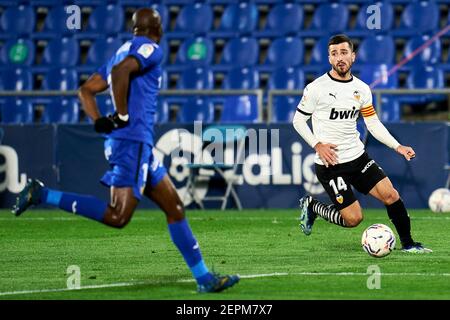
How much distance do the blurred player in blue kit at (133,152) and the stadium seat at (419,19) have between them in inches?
511

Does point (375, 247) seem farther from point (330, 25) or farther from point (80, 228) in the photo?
point (330, 25)

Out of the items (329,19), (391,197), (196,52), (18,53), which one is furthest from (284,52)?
(391,197)

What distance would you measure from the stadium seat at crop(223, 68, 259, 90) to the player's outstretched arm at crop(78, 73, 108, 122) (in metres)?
11.9

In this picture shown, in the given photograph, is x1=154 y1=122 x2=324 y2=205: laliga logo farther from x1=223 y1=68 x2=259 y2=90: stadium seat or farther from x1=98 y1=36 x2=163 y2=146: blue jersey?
x1=98 y1=36 x2=163 y2=146: blue jersey

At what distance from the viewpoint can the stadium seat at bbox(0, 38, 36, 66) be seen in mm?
20969

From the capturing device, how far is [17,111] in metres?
18.9

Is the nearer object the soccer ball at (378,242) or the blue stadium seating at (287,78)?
the soccer ball at (378,242)

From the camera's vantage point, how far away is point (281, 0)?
20766 millimetres

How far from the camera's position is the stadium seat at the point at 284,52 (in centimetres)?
2003

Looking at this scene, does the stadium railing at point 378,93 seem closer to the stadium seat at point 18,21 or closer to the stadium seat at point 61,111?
the stadium seat at point 61,111

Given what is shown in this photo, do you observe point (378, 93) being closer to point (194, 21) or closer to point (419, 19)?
point (419, 19)

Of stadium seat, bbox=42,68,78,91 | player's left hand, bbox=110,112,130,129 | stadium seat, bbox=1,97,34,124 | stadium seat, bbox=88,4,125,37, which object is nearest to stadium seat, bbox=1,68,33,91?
stadium seat, bbox=42,68,78,91

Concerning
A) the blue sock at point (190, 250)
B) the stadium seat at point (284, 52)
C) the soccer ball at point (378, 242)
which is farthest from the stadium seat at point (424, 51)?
the blue sock at point (190, 250)

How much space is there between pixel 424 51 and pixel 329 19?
6.13 ft
